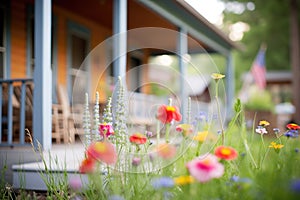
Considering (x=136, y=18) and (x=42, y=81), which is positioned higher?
(x=136, y=18)

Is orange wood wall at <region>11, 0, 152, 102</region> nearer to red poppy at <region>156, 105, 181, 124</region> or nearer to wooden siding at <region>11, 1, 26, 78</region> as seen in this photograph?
wooden siding at <region>11, 1, 26, 78</region>

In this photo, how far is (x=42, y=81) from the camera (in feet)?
15.0

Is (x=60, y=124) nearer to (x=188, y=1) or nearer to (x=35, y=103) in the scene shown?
(x=35, y=103)

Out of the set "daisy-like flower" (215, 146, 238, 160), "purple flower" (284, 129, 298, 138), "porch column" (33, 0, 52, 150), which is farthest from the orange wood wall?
"daisy-like flower" (215, 146, 238, 160)

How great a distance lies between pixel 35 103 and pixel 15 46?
300 centimetres

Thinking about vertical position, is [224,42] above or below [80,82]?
above

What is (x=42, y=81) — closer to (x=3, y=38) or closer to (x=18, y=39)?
(x=3, y=38)

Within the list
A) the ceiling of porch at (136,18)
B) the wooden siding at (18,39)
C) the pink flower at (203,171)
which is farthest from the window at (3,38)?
the pink flower at (203,171)

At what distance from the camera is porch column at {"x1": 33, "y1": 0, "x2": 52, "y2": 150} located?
14.8 feet

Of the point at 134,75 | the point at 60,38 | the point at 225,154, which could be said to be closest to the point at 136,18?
the point at 60,38

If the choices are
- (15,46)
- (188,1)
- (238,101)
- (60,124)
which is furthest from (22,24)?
(238,101)

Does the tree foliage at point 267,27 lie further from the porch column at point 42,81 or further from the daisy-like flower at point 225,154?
the daisy-like flower at point 225,154

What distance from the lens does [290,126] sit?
272 cm

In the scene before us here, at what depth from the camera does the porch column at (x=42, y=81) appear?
4.50 m
